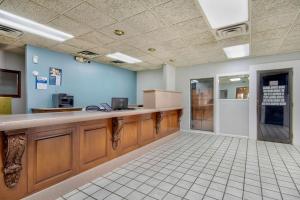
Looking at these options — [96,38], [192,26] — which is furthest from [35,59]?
[192,26]

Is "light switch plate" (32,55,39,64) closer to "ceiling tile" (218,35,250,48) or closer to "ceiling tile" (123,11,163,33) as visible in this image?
"ceiling tile" (123,11,163,33)

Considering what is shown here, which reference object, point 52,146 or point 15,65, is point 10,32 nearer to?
point 15,65

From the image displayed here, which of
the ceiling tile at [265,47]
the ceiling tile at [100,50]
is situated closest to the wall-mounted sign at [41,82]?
the ceiling tile at [100,50]

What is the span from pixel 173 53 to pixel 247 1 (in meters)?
2.78

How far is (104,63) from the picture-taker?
21.5 feet

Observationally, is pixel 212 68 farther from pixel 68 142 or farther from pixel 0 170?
pixel 0 170

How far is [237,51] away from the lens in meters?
4.88

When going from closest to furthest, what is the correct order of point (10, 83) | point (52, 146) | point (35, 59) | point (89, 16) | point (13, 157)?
point (13, 157) → point (52, 146) → point (89, 16) → point (35, 59) → point (10, 83)

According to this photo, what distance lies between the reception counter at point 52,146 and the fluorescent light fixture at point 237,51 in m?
3.65

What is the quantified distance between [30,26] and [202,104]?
602 centimetres

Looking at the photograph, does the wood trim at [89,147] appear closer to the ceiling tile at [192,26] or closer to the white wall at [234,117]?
the ceiling tile at [192,26]

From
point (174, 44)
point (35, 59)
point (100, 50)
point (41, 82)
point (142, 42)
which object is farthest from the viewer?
point (100, 50)

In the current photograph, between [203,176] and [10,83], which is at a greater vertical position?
[10,83]

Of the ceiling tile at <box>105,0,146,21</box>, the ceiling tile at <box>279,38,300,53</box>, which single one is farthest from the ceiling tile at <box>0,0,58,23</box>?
the ceiling tile at <box>279,38,300,53</box>
